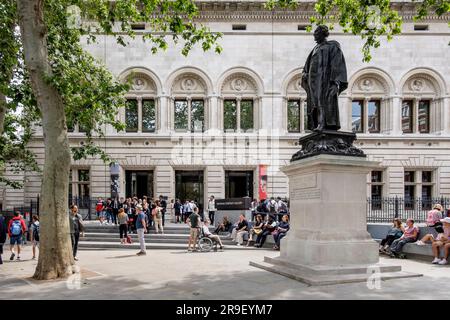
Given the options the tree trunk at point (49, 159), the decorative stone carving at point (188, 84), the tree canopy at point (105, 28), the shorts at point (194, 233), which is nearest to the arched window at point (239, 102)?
the decorative stone carving at point (188, 84)

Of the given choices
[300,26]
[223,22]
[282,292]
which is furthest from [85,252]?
[300,26]

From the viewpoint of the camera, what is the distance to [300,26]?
30.7 m

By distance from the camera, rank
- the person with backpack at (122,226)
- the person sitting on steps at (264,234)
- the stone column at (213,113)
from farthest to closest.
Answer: the stone column at (213,113) < the person with backpack at (122,226) < the person sitting on steps at (264,234)

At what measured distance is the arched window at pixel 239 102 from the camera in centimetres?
3086

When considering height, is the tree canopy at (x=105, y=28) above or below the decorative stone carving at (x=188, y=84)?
below

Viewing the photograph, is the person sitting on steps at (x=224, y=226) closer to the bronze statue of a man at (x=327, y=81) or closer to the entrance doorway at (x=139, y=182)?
the entrance doorway at (x=139, y=182)

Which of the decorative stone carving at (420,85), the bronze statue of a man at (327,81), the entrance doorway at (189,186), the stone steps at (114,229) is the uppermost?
the decorative stone carving at (420,85)

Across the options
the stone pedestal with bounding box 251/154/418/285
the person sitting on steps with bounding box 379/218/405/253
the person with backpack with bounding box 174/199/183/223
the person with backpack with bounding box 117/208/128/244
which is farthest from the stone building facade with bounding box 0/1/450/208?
the stone pedestal with bounding box 251/154/418/285

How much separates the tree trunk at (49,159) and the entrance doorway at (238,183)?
66.7ft

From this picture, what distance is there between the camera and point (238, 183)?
3100 cm

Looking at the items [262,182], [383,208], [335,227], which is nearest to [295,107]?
[262,182]

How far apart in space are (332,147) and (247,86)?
72.5 feet

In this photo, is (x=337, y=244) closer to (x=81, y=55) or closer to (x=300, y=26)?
(x=81, y=55)

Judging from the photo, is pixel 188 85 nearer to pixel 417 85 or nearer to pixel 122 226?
pixel 122 226
